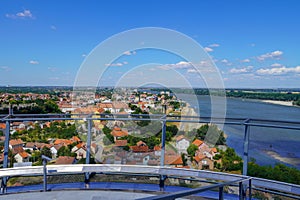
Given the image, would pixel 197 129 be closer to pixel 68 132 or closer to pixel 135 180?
pixel 135 180

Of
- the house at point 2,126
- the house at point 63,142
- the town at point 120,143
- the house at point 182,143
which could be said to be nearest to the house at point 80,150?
the town at point 120,143

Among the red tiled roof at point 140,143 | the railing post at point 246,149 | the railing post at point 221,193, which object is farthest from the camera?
the red tiled roof at point 140,143

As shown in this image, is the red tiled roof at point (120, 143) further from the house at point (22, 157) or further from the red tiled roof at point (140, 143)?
the house at point (22, 157)

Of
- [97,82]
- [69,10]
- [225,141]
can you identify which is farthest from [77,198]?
[69,10]

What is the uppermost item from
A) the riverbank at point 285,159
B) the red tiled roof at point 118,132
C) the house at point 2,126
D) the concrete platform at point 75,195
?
the house at point 2,126

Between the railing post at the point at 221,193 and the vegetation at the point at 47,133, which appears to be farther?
the vegetation at the point at 47,133

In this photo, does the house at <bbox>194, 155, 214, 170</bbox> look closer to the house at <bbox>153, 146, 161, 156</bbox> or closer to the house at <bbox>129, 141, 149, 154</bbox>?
the house at <bbox>153, 146, 161, 156</bbox>

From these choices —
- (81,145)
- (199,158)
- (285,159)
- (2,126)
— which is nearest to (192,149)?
(199,158)
